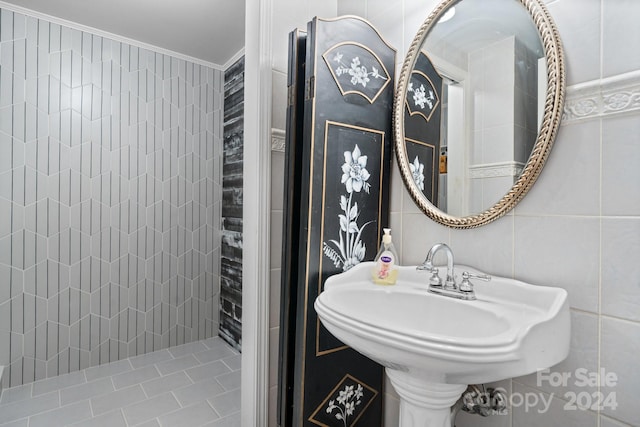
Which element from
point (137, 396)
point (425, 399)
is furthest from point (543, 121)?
point (137, 396)

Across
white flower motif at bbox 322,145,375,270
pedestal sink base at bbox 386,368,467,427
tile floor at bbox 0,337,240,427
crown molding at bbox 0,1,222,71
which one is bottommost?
tile floor at bbox 0,337,240,427

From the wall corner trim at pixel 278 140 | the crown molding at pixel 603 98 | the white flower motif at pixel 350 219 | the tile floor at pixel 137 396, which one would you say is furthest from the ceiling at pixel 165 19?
A: the tile floor at pixel 137 396

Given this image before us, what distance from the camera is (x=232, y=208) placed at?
2.84 meters

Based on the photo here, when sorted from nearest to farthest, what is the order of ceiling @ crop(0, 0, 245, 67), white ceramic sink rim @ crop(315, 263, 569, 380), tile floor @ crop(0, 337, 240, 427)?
1. white ceramic sink rim @ crop(315, 263, 569, 380)
2. tile floor @ crop(0, 337, 240, 427)
3. ceiling @ crop(0, 0, 245, 67)

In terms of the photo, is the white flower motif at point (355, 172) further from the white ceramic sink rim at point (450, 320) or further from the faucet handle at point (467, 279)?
the faucet handle at point (467, 279)

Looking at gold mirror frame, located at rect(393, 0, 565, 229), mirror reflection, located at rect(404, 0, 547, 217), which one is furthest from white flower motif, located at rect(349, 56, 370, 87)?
gold mirror frame, located at rect(393, 0, 565, 229)

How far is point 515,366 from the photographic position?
643 mm

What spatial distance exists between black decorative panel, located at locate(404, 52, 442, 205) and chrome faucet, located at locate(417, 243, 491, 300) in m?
0.25

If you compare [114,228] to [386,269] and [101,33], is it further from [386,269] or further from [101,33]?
[386,269]

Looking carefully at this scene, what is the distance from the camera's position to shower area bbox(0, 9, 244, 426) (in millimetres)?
2117

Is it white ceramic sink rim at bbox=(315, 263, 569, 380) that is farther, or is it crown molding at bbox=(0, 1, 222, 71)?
crown molding at bbox=(0, 1, 222, 71)

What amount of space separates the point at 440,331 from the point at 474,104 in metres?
0.75

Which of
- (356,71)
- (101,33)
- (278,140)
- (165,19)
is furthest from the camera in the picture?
(101,33)

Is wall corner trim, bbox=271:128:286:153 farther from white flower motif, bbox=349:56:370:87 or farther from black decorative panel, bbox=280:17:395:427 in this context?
white flower motif, bbox=349:56:370:87
